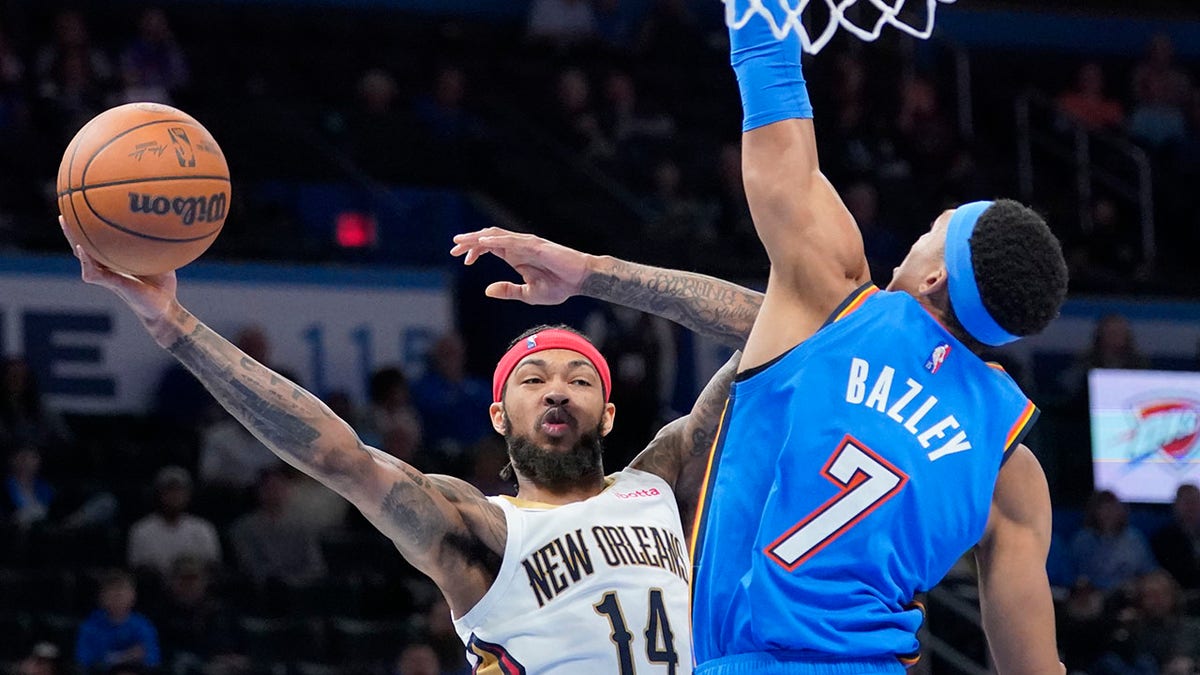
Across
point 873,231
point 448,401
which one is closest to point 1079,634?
point 873,231

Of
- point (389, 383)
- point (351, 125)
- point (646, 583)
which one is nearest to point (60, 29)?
point (351, 125)

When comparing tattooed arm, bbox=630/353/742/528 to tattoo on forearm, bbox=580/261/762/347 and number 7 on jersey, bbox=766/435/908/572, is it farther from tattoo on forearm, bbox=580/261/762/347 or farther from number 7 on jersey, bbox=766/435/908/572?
number 7 on jersey, bbox=766/435/908/572

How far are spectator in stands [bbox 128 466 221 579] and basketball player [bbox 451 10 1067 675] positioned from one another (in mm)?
7351

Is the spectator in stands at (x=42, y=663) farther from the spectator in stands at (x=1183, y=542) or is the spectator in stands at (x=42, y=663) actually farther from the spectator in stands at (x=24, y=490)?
Result: the spectator in stands at (x=1183, y=542)

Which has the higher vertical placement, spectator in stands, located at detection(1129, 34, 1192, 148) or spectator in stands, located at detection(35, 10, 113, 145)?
spectator in stands, located at detection(35, 10, 113, 145)

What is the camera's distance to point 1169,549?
1309cm

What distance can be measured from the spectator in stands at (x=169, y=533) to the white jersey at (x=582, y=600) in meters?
5.71

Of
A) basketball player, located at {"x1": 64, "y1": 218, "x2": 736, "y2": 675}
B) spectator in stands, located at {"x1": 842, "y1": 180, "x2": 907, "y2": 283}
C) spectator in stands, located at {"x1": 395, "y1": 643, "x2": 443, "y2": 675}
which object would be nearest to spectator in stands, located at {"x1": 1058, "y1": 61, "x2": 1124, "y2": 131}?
spectator in stands, located at {"x1": 842, "y1": 180, "x2": 907, "y2": 283}

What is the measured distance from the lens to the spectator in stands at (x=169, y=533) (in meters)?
10.6

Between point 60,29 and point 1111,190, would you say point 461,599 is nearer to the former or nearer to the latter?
point 60,29

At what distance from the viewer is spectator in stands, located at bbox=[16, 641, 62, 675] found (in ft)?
30.4

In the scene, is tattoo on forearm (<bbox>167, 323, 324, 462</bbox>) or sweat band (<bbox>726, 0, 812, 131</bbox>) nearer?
sweat band (<bbox>726, 0, 812, 131</bbox>)

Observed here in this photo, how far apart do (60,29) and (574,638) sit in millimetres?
10532

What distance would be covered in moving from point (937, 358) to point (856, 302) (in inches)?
8.4
